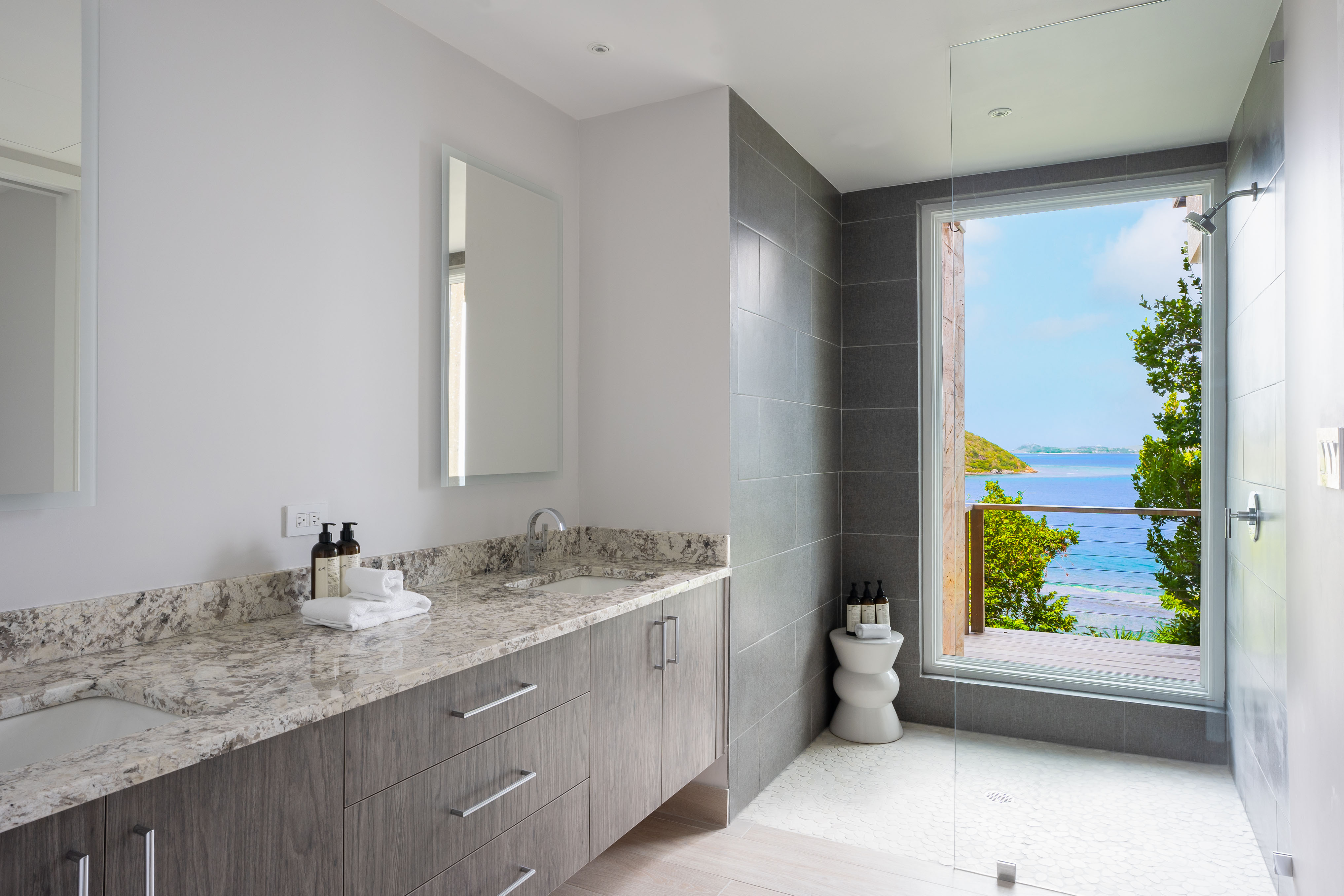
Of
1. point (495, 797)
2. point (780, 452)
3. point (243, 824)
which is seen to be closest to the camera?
point (243, 824)

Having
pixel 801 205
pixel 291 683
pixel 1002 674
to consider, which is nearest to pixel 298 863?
pixel 291 683

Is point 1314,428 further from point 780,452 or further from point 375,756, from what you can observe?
point 375,756

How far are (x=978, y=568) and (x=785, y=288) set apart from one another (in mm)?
1355

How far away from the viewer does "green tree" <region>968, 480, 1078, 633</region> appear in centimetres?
223

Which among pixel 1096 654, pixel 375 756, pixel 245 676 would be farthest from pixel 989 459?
pixel 245 676

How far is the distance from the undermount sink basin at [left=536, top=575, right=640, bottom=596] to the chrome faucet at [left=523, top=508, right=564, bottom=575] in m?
0.10

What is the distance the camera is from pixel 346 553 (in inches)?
77.2

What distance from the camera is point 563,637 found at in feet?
6.28

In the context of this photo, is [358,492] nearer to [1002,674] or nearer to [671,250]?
[671,250]

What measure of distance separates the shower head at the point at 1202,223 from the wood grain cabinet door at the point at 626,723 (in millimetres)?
1759

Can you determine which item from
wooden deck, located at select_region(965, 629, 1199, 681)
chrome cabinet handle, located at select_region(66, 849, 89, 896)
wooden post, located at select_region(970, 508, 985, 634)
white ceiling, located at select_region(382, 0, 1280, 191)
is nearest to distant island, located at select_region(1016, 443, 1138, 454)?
wooden post, located at select_region(970, 508, 985, 634)

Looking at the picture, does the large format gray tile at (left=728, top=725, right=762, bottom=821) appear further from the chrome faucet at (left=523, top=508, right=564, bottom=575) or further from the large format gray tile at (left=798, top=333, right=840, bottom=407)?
the large format gray tile at (left=798, top=333, right=840, bottom=407)

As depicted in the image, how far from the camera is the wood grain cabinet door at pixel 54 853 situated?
0.92 meters

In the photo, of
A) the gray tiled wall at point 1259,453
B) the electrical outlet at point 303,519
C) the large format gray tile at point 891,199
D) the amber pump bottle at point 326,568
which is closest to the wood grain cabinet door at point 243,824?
the amber pump bottle at point 326,568
